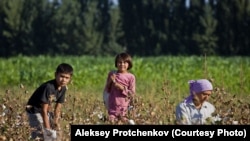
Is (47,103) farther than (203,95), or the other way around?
(47,103)

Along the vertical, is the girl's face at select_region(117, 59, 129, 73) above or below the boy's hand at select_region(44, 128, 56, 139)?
above

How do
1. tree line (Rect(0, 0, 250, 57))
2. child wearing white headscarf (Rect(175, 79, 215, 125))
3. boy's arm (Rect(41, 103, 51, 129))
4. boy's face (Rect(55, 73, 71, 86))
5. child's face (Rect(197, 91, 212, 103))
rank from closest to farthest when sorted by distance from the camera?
child wearing white headscarf (Rect(175, 79, 215, 125)), child's face (Rect(197, 91, 212, 103)), boy's arm (Rect(41, 103, 51, 129)), boy's face (Rect(55, 73, 71, 86)), tree line (Rect(0, 0, 250, 57))

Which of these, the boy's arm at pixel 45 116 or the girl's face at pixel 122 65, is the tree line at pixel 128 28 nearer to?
the girl's face at pixel 122 65

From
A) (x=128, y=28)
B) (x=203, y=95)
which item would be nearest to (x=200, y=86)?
(x=203, y=95)

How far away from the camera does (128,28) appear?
6594 centimetres

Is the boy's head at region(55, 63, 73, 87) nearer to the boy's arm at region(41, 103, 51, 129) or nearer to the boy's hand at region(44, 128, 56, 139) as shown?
the boy's arm at region(41, 103, 51, 129)

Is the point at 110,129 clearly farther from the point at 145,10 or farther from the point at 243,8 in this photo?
the point at 145,10

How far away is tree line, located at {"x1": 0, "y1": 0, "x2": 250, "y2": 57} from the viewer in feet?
184

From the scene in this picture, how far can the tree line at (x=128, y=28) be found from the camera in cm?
5606

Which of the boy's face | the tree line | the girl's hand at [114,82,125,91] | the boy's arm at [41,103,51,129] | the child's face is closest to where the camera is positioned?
the child's face

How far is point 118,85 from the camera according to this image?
21.5 ft

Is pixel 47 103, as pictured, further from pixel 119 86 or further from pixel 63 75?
pixel 119 86

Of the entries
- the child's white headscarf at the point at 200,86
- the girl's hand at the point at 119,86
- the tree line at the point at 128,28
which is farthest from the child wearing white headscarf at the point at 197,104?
the tree line at the point at 128,28

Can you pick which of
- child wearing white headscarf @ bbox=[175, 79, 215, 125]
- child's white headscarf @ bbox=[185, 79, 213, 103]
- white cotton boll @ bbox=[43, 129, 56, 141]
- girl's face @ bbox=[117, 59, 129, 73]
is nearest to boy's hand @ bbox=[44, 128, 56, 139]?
white cotton boll @ bbox=[43, 129, 56, 141]
